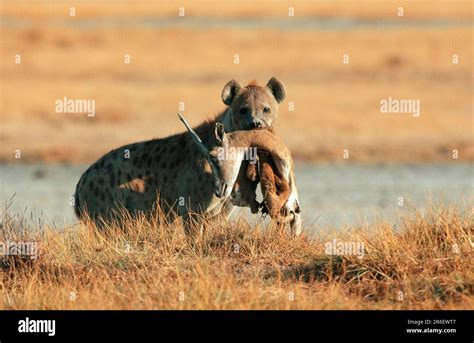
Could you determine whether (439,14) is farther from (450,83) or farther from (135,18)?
(450,83)

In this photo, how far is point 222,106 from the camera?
91.6ft

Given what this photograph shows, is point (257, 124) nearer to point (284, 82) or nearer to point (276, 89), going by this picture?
point (276, 89)

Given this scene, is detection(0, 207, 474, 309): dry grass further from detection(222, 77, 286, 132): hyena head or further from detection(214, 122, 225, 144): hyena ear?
detection(222, 77, 286, 132): hyena head

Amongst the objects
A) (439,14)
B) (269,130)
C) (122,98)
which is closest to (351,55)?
(122,98)

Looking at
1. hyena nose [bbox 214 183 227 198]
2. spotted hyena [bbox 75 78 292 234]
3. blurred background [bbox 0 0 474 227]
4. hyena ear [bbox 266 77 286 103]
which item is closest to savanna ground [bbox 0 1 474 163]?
blurred background [bbox 0 0 474 227]

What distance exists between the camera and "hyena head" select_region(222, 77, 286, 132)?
38.0 feet

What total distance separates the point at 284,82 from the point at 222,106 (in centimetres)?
416

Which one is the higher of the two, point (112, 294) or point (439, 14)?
point (439, 14)

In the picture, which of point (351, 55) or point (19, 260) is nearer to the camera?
point (19, 260)

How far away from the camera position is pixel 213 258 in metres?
10.3

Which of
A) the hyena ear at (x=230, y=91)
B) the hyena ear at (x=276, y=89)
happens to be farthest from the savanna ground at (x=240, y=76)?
the hyena ear at (x=230, y=91)

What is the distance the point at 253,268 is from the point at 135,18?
36.8 meters

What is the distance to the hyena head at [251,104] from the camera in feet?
38.0

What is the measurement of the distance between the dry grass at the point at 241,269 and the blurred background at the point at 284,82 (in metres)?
5.04
